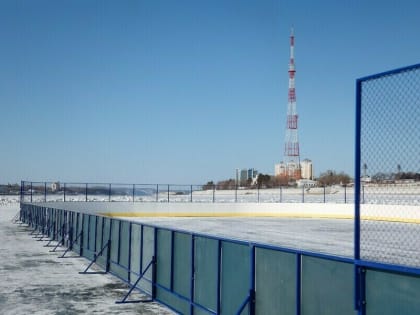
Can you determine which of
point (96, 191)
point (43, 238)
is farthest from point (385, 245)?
point (96, 191)

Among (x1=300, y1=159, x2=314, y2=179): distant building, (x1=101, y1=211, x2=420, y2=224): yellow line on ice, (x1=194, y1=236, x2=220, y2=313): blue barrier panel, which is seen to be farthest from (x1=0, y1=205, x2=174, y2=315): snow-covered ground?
(x1=300, y1=159, x2=314, y2=179): distant building

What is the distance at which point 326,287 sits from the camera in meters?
6.19

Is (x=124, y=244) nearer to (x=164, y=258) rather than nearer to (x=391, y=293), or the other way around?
(x=164, y=258)

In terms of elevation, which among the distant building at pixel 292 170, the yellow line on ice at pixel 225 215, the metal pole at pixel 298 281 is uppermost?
the distant building at pixel 292 170

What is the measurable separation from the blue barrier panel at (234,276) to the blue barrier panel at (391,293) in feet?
8.71

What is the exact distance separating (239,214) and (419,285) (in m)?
39.6

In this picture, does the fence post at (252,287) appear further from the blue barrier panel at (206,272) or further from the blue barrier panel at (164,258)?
the blue barrier panel at (164,258)

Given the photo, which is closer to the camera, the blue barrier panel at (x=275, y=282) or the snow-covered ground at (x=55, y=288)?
the blue barrier panel at (x=275, y=282)

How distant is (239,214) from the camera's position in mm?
44312

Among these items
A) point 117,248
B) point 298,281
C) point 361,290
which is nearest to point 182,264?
point 298,281

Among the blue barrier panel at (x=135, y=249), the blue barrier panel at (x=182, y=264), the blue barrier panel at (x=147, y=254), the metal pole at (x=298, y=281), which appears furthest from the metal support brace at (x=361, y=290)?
the blue barrier panel at (x=135, y=249)

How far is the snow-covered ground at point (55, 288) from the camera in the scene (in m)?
10.7

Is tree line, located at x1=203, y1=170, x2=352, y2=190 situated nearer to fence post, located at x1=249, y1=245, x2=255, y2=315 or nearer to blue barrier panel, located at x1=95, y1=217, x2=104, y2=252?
fence post, located at x1=249, y1=245, x2=255, y2=315

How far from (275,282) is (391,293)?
221 centimetres
